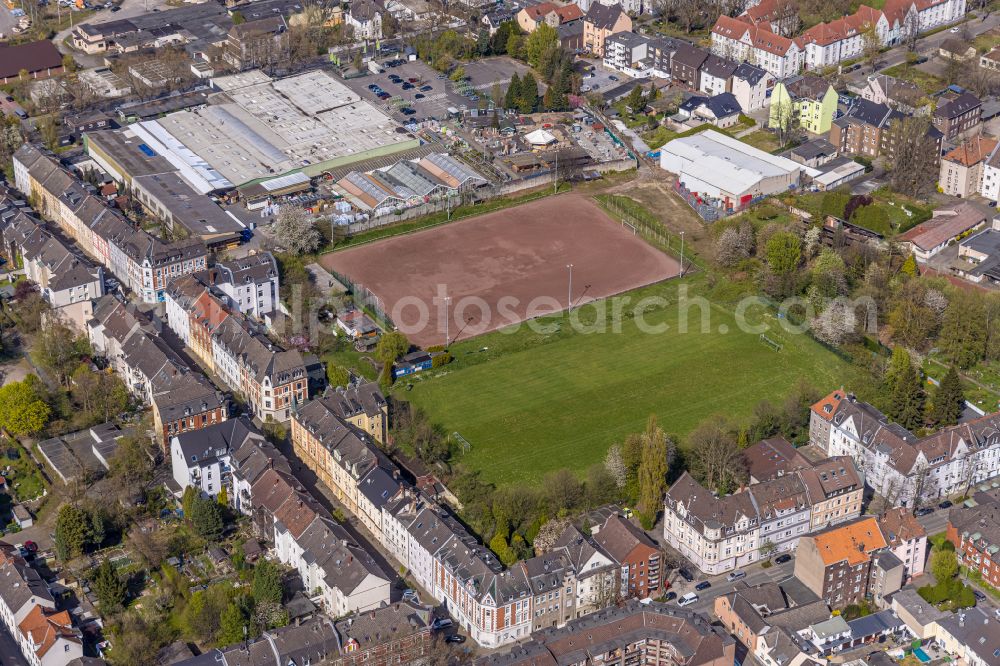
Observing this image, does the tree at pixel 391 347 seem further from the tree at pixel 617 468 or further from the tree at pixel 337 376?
the tree at pixel 617 468

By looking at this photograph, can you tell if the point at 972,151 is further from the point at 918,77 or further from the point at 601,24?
the point at 601,24

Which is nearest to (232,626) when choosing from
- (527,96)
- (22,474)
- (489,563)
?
(489,563)

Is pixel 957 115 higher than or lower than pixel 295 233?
lower

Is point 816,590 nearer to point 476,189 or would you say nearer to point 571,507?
point 571,507

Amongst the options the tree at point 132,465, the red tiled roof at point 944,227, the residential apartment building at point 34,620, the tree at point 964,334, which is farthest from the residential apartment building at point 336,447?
→ the red tiled roof at point 944,227

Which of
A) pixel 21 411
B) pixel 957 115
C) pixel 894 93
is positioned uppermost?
pixel 21 411

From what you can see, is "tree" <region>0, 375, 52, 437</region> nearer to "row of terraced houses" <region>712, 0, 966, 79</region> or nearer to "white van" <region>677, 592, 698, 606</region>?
"white van" <region>677, 592, 698, 606</region>

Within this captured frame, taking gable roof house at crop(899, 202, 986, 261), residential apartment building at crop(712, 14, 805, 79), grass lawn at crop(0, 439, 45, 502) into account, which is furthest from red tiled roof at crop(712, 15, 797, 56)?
grass lawn at crop(0, 439, 45, 502)
